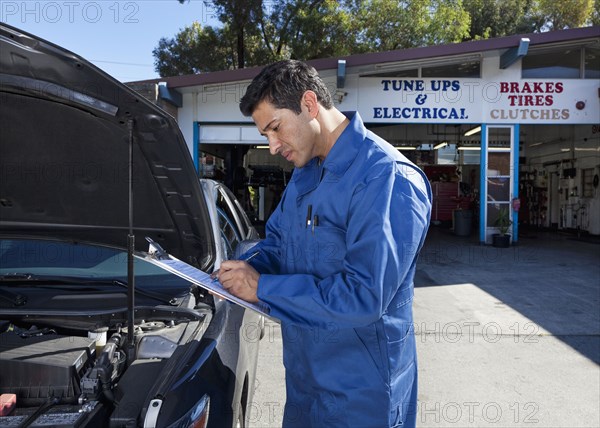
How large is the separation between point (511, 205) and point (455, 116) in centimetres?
276

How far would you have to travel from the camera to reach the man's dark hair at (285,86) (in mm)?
1593

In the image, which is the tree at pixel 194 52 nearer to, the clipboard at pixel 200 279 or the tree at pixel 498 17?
the tree at pixel 498 17

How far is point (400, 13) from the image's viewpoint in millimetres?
22531

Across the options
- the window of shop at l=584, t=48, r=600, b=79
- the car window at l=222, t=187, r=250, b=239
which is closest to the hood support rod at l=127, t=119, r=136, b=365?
the car window at l=222, t=187, r=250, b=239

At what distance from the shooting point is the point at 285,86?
1592mm

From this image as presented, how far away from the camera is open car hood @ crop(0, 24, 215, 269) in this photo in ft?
6.23

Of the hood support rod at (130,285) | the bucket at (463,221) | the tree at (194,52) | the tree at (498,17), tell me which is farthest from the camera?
the tree at (498,17)

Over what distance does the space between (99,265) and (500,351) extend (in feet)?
13.0

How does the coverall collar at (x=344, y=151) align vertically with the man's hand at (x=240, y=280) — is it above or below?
above

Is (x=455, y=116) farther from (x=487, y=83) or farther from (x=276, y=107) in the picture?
(x=276, y=107)

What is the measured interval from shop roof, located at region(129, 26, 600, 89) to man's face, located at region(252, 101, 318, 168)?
9.73 m

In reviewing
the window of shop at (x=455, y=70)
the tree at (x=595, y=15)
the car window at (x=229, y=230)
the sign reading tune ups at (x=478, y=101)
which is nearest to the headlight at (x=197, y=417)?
the car window at (x=229, y=230)

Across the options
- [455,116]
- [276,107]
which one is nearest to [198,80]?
[455,116]

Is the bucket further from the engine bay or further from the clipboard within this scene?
the clipboard
